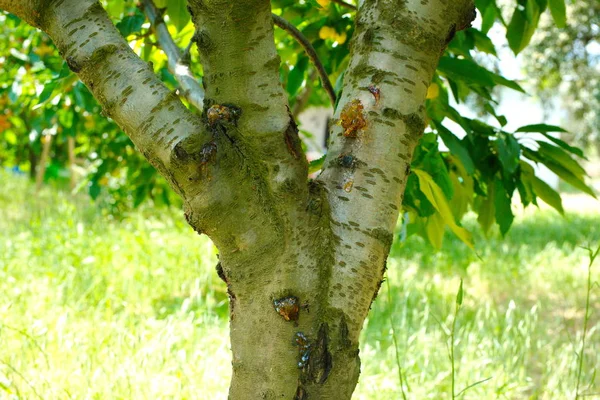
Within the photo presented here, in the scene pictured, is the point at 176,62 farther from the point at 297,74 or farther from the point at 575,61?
the point at 575,61

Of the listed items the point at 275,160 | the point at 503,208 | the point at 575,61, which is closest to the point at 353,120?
the point at 275,160

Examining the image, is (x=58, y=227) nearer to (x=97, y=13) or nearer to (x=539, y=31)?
(x=97, y=13)

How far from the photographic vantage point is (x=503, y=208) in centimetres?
162

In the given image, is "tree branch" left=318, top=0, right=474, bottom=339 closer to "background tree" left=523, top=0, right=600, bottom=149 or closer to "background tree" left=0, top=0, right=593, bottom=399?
"background tree" left=0, top=0, right=593, bottom=399

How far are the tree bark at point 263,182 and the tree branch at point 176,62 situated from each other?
20cm

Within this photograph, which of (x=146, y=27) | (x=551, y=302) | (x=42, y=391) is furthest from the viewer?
(x=551, y=302)

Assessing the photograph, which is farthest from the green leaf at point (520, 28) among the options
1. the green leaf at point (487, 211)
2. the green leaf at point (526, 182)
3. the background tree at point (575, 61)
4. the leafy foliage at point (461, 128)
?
the background tree at point (575, 61)

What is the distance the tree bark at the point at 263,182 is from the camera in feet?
3.20

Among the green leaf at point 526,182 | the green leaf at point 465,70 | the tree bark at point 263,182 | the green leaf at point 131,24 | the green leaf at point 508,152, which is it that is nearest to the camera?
the tree bark at point 263,182

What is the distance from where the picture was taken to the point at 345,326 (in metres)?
1.01

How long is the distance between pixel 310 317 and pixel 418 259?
3.90 metres

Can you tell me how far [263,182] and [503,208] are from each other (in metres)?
0.85

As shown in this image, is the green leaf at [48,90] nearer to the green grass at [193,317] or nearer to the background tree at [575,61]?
the green grass at [193,317]

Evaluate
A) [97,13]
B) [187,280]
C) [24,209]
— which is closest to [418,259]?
[187,280]
